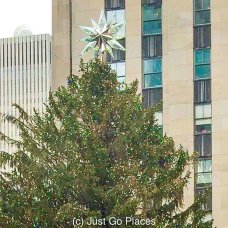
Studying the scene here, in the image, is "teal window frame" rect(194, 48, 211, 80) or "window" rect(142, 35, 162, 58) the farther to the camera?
"window" rect(142, 35, 162, 58)

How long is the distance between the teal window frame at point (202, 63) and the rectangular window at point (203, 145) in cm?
389

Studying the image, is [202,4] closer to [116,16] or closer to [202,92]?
[202,92]

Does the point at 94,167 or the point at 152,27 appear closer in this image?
the point at 94,167

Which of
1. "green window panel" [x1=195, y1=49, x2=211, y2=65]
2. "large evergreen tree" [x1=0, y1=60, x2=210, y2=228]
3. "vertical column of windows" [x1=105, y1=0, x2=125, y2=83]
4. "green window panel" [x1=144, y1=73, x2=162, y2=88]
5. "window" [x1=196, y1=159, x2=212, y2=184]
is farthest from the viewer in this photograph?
"vertical column of windows" [x1=105, y1=0, x2=125, y2=83]

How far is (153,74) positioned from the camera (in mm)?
70500

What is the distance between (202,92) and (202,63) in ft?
6.04

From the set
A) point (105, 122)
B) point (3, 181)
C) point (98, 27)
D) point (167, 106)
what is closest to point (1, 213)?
point (3, 181)

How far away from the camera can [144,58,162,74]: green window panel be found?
232 feet

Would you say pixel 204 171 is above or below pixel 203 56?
below

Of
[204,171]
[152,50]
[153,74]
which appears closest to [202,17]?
[152,50]

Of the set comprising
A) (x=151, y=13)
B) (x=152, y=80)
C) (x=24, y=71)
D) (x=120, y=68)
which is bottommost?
(x=152, y=80)

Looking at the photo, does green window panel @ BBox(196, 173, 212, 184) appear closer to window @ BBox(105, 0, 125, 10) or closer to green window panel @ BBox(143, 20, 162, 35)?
Answer: green window panel @ BBox(143, 20, 162, 35)

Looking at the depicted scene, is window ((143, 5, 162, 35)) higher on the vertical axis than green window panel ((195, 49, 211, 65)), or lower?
higher

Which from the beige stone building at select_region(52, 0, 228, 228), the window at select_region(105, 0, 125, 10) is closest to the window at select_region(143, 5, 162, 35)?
the beige stone building at select_region(52, 0, 228, 228)
